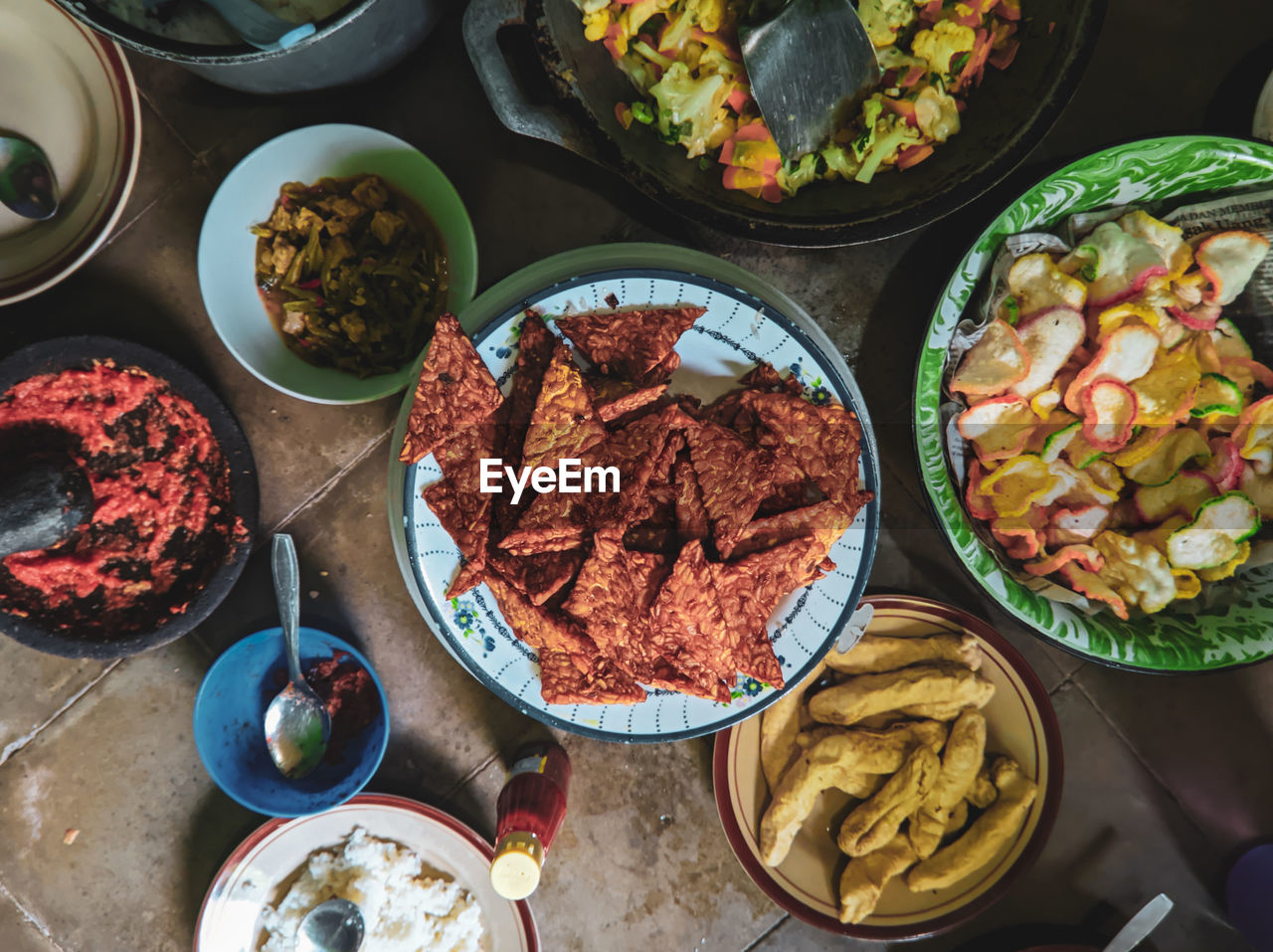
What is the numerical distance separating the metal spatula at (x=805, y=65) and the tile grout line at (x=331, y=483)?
1.03 meters

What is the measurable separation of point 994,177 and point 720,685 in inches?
38.7

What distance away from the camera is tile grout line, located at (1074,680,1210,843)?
174 centimetres

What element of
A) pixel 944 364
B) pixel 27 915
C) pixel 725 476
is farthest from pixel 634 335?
pixel 27 915

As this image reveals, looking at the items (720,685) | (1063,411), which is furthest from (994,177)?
(720,685)

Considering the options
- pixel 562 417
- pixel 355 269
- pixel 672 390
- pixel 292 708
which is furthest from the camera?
pixel 292 708

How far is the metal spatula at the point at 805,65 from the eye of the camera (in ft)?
3.91

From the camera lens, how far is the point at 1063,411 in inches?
58.0

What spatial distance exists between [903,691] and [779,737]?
29 centimetres

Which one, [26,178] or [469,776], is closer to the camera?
[26,178]

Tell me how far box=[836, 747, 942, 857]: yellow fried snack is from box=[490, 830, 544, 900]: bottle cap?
0.67 meters

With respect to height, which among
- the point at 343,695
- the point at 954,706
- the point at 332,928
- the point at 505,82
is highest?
the point at 505,82

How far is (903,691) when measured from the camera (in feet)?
5.13

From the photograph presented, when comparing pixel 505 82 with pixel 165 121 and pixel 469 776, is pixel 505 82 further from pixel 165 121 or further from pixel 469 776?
pixel 469 776

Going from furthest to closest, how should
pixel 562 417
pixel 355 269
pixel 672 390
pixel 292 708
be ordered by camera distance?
1. pixel 292 708
2. pixel 355 269
3. pixel 672 390
4. pixel 562 417
